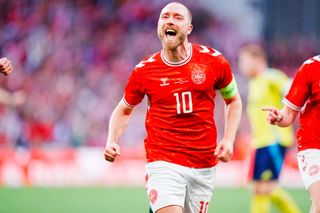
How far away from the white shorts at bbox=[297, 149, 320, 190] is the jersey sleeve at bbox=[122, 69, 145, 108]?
146 centimetres

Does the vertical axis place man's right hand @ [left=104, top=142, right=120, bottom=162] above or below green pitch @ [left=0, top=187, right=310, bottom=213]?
above

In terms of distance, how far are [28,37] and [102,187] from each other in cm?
707

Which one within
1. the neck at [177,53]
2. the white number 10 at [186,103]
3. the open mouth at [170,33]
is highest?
the open mouth at [170,33]

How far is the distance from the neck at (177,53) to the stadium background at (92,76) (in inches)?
297

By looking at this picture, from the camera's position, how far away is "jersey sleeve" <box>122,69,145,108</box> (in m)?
6.59

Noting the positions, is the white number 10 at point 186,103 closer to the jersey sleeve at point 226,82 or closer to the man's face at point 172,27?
the jersey sleeve at point 226,82

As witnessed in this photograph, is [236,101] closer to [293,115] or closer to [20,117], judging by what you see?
[293,115]

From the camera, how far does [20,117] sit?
19.8 metres

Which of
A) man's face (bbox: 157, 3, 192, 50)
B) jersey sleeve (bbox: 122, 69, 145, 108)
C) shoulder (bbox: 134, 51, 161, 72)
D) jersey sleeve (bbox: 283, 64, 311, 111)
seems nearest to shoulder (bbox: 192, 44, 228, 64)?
man's face (bbox: 157, 3, 192, 50)

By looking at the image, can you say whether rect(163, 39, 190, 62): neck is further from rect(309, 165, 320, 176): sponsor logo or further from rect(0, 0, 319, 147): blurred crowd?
rect(0, 0, 319, 147): blurred crowd

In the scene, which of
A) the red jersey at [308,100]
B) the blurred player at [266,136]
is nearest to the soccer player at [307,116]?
the red jersey at [308,100]

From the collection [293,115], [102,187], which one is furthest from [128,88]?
[102,187]

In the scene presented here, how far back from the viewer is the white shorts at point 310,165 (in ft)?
21.2

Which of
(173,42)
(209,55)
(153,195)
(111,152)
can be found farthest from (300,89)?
(111,152)
